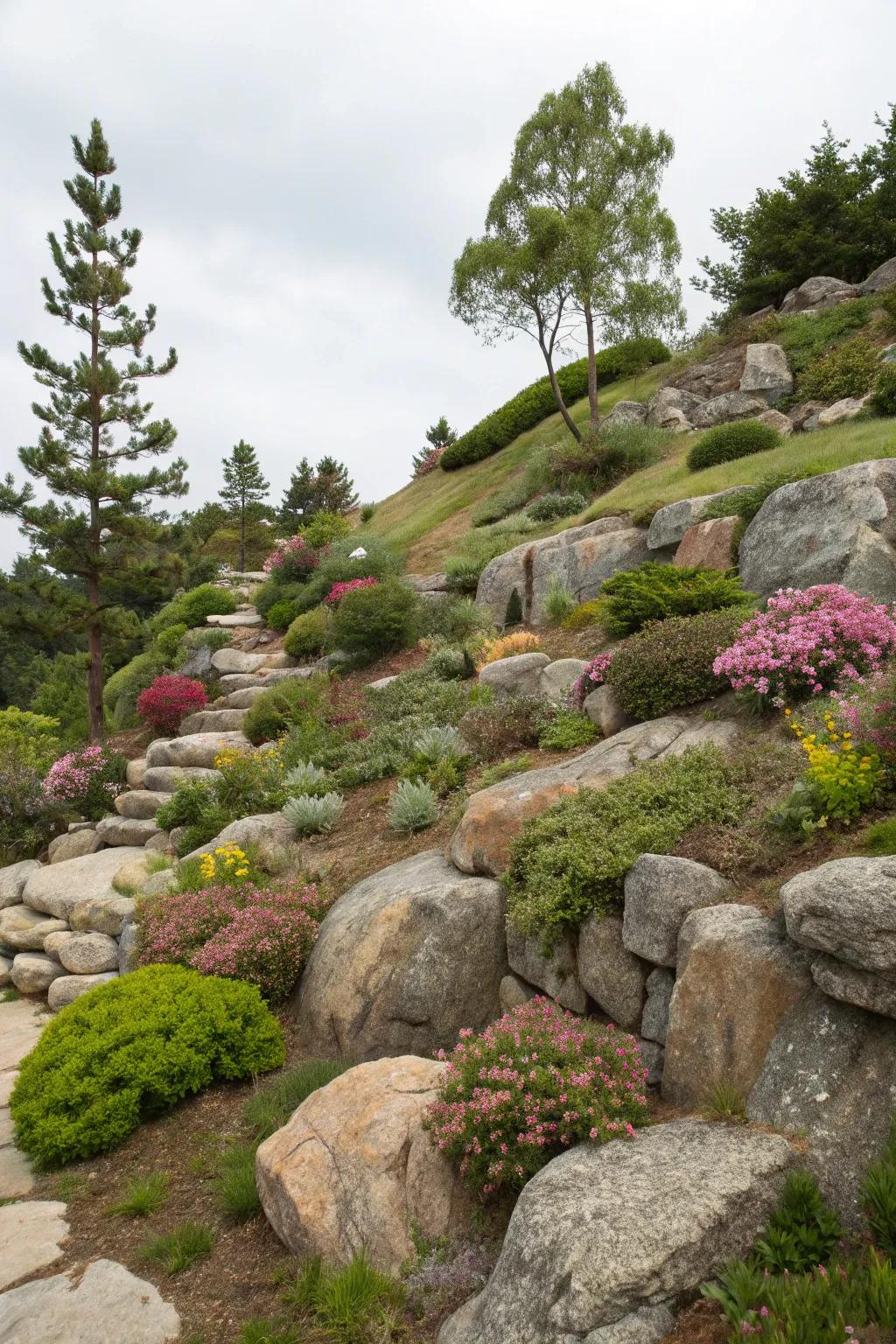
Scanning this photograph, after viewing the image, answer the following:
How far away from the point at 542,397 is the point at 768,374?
11.3 m

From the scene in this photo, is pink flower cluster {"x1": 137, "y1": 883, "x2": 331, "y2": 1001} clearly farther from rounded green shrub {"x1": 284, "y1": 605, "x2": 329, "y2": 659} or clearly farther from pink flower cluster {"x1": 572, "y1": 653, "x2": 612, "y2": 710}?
rounded green shrub {"x1": 284, "y1": 605, "x2": 329, "y2": 659}

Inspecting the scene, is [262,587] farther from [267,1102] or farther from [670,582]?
[267,1102]

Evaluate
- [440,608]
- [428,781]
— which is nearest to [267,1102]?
[428,781]

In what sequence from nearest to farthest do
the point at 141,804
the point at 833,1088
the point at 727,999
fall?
the point at 833,1088 → the point at 727,999 → the point at 141,804

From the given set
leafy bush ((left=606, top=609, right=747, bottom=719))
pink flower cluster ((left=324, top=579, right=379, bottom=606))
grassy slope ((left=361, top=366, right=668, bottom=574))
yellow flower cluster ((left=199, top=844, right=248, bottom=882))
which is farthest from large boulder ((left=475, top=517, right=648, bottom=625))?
yellow flower cluster ((left=199, top=844, right=248, bottom=882))

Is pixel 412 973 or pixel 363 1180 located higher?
pixel 412 973

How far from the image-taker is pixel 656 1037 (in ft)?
15.8

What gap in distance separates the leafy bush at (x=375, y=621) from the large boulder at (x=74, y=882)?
20.1ft

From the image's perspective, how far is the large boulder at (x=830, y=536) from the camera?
875 cm

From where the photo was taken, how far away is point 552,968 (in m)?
5.63

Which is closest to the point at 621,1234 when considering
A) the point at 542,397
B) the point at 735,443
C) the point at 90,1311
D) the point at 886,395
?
the point at 90,1311

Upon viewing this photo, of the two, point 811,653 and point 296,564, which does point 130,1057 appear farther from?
point 296,564

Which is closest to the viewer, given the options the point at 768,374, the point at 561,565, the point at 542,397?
the point at 561,565

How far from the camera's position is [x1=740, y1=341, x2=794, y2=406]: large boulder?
20.7m
